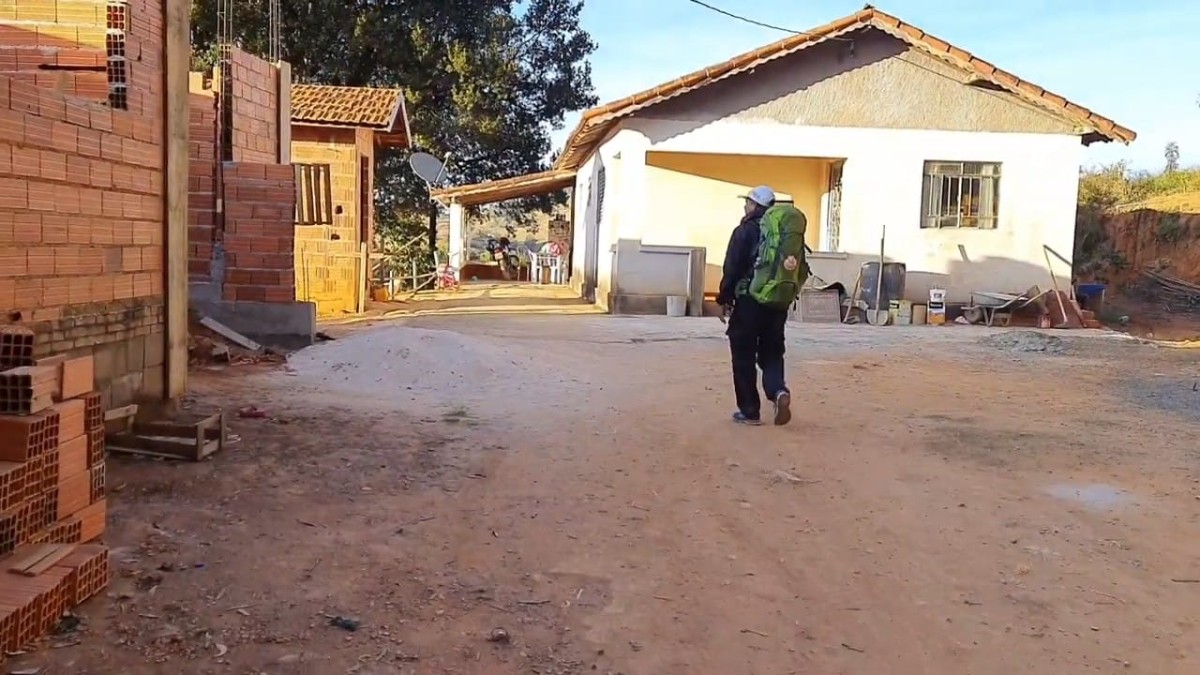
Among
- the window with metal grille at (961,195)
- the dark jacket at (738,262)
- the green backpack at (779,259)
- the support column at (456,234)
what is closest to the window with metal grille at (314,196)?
the dark jacket at (738,262)

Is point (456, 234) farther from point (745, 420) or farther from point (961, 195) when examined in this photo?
point (745, 420)

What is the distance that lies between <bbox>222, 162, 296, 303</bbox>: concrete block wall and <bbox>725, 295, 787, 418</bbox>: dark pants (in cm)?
463

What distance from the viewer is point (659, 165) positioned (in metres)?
18.7

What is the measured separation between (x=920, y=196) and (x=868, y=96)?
1894 millimetres

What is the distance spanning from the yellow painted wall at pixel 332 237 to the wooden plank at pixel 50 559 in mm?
11908

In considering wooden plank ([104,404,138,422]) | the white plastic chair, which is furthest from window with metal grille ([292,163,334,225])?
the white plastic chair

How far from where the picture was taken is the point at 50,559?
3084 millimetres

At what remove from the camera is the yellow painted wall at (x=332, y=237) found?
49.6 ft

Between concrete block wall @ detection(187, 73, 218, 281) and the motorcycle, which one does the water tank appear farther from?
the motorcycle

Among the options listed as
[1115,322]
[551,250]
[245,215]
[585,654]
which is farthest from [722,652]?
[551,250]

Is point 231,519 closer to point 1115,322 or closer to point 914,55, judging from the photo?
point 914,55

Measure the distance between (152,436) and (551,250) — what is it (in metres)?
25.0

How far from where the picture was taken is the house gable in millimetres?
16484

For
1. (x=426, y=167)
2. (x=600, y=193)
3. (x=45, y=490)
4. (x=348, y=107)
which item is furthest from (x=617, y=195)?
(x=45, y=490)
